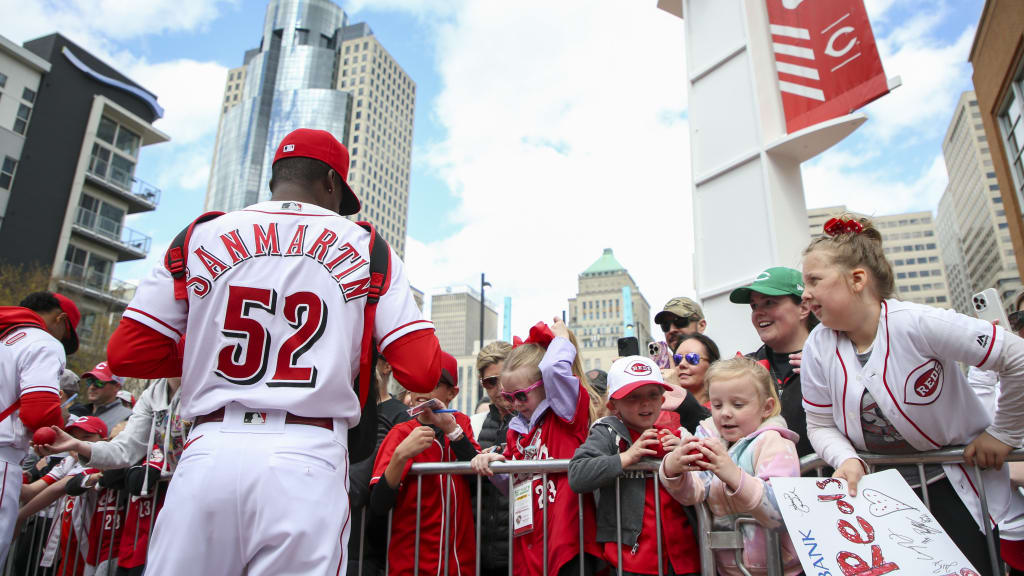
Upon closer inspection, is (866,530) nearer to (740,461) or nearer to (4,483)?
(740,461)

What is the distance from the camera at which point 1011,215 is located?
15953 mm

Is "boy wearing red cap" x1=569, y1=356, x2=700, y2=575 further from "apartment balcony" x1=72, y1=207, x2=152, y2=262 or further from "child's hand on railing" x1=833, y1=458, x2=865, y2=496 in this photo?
"apartment balcony" x1=72, y1=207, x2=152, y2=262

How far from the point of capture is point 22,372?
12.6 feet

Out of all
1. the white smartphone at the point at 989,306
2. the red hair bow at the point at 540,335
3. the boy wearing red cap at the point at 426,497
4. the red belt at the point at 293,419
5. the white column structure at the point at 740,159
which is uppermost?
the white column structure at the point at 740,159

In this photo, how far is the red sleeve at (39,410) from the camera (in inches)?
143

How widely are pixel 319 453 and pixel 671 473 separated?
136 centimetres

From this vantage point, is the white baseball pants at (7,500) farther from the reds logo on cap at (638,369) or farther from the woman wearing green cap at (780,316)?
the woman wearing green cap at (780,316)

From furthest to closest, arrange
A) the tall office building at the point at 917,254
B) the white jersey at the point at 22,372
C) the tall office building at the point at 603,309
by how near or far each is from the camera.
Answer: the tall office building at the point at 917,254
the tall office building at the point at 603,309
the white jersey at the point at 22,372

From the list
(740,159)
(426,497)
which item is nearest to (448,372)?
(426,497)

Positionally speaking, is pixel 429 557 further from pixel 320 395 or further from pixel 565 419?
pixel 320 395

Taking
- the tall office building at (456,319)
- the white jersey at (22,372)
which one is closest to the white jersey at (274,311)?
the white jersey at (22,372)

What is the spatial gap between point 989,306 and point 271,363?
4.65 m

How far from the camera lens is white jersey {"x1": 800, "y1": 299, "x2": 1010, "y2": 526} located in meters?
2.07

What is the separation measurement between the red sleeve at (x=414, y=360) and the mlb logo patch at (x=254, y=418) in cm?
49
